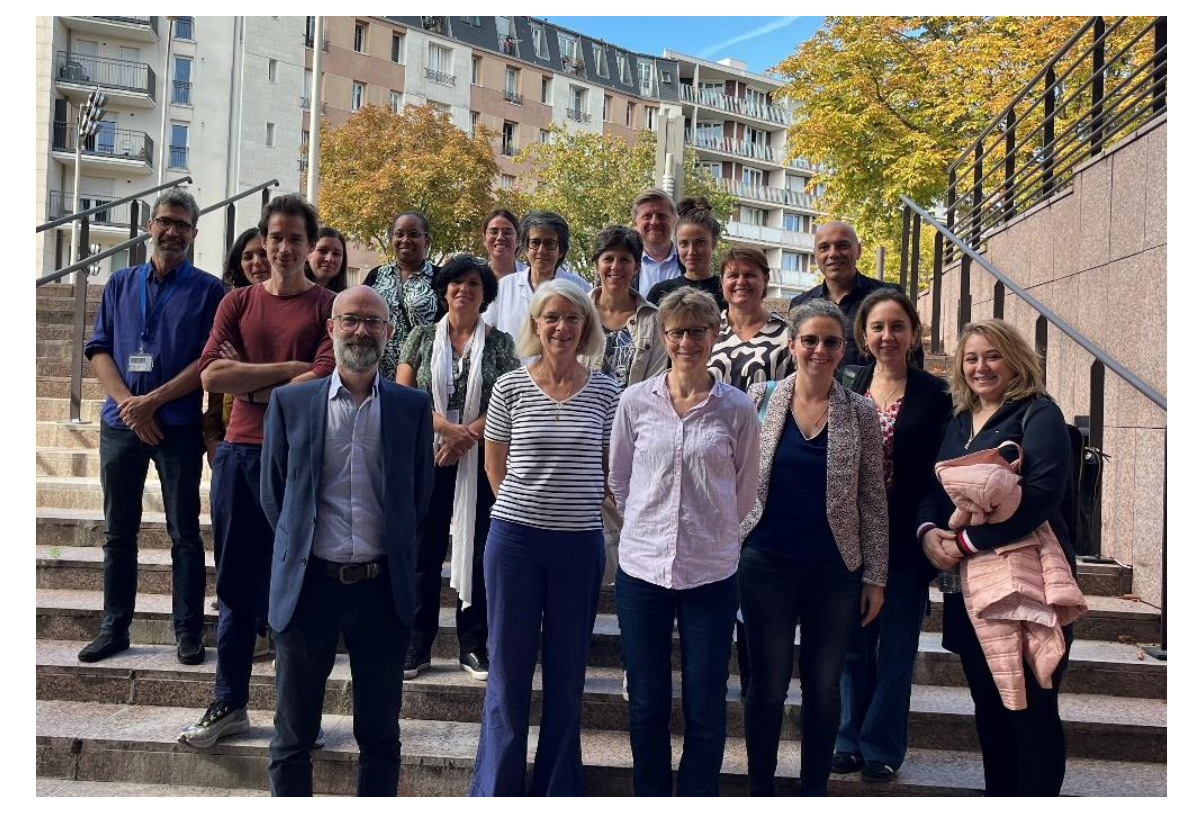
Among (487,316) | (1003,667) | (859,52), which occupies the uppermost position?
(859,52)

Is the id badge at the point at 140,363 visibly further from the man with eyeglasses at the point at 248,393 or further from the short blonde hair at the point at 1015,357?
the short blonde hair at the point at 1015,357

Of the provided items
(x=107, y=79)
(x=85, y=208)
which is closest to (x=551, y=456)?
(x=85, y=208)

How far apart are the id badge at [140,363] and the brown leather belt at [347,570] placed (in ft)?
5.90

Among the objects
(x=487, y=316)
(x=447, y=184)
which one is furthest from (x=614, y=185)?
(x=487, y=316)

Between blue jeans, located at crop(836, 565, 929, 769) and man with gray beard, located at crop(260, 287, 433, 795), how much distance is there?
1723 millimetres

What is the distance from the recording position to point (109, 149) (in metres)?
44.2

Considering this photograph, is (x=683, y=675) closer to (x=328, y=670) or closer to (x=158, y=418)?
(x=328, y=670)

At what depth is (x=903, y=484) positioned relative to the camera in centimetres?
436

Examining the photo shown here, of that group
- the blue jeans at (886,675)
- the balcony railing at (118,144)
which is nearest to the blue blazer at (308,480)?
the blue jeans at (886,675)

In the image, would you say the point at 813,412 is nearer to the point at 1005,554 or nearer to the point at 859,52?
the point at 1005,554

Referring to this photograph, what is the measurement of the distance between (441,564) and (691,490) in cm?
163

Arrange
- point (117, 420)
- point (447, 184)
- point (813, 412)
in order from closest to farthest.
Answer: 1. point (813, 412)
2. point (117, 420)
3. point (447, 184)

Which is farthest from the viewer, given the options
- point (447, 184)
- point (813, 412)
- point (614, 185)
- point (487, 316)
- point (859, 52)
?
point (614, 185)

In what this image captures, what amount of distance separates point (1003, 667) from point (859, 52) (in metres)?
18.2
